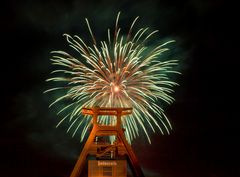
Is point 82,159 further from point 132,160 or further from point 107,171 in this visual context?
point 132,160

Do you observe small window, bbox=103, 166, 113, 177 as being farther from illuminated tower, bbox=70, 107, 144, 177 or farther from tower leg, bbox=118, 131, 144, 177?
tower leg, bbox=118, 131, 144, 177

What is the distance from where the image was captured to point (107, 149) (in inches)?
1577

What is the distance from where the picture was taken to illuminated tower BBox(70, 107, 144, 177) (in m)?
38.4

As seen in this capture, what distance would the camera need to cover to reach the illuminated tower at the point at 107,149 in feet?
126

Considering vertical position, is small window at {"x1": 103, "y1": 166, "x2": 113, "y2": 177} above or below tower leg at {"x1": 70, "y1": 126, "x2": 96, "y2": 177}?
below

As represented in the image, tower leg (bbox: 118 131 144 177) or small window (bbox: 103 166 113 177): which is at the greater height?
tower leg (bbox: 118 131 144 177)

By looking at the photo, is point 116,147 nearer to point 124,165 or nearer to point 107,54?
point 124,165

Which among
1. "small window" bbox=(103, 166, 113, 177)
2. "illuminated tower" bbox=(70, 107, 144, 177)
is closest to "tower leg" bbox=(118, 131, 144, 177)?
"illuminated tower" bbox=(70, 107, 144, 177)

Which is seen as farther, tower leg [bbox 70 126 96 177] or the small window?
tower leg [bbox 70 126 96 177]

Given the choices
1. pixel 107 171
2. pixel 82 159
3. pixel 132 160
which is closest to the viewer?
pixel 107 171

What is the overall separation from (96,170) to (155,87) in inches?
411

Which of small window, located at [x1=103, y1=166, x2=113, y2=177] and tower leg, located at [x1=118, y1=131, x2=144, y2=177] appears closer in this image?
small window, located at [x1=103, y1=166, x2=113, y2=177]

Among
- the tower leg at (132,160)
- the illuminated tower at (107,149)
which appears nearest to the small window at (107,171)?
the illuminated tower at (107,149)

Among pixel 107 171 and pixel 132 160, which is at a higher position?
pixel 132 160
